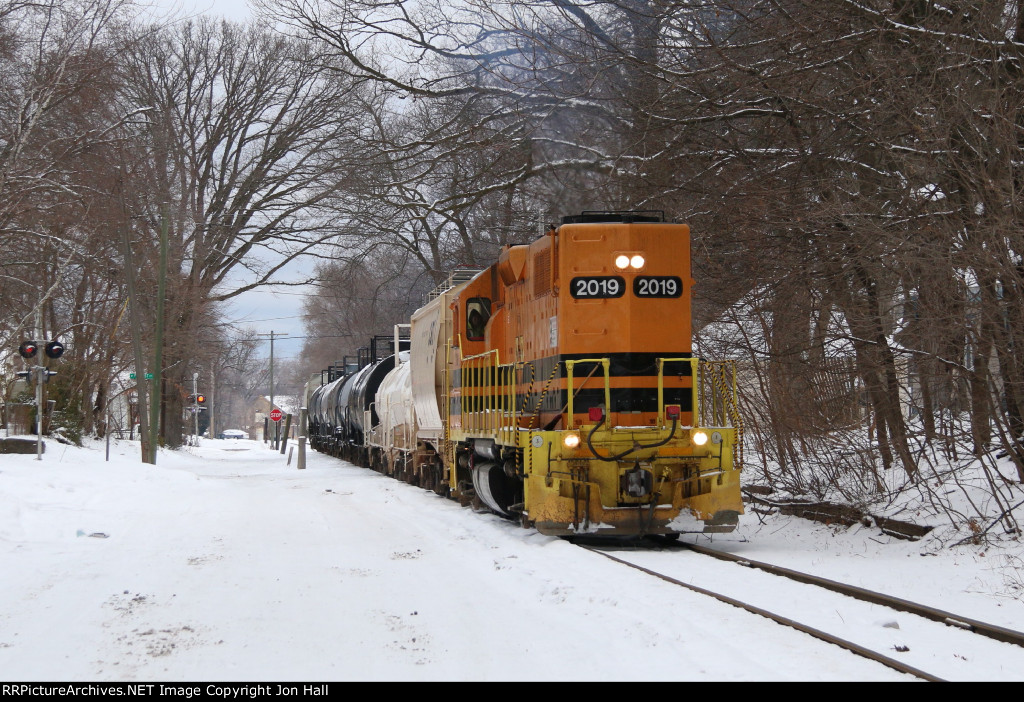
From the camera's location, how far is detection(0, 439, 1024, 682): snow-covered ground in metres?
5.89

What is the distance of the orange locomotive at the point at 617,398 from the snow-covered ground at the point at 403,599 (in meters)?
0.68

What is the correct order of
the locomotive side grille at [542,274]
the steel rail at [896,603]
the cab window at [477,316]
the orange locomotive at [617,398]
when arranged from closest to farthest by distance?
the steel rail at [896,603] → the orange locomotive at [617,398] → the locomotive side grille at [542,274] → the cab window at [477,316]

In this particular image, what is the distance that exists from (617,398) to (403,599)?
436 centimetres

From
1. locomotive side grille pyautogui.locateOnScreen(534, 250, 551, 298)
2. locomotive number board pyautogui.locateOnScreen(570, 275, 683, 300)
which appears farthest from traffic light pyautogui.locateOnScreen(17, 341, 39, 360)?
locomotive number board pyautogui.locateOnScreen(570, 275, 683, 300)

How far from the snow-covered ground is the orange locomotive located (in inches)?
26.6

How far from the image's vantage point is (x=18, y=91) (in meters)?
20.0

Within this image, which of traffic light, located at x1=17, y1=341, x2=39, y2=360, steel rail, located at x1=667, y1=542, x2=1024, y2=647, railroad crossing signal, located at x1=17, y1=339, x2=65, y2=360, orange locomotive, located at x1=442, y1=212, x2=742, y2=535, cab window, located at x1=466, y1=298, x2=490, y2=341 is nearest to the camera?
steel rail, located at x1=667, y1=542, x2=1024, y2=647

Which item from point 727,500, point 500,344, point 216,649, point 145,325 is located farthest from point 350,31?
point 145,325

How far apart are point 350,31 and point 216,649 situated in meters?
13.3

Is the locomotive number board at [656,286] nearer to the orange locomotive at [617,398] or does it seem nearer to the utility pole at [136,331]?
the orange locomotive at [617,398]

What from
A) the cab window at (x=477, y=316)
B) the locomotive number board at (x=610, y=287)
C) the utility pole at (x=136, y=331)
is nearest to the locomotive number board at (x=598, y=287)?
the locomotive number board at (x=610, y=287)

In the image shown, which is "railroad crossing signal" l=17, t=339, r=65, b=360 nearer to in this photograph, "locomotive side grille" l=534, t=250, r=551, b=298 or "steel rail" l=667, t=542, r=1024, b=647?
"locomotive side grille" l=534, t=250, r=551, b=298

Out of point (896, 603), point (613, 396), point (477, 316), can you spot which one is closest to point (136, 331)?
point (477, 316)

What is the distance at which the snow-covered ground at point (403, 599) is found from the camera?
19.3 feet
